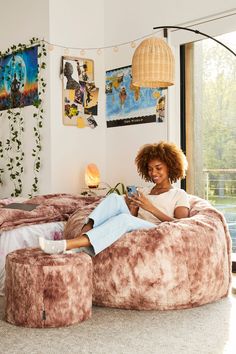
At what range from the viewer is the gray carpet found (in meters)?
2.58

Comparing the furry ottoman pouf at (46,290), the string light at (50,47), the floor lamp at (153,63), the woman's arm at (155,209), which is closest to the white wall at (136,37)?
the string light at (50,47)

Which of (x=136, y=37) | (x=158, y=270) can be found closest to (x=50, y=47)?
(x=136, y=37)

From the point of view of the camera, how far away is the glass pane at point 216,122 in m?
4.85

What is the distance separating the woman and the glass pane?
1128 millimetres

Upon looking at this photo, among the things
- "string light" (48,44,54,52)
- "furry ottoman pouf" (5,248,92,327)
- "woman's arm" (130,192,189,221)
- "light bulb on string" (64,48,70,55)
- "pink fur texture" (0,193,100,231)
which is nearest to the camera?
"furry ottoman pouf" (5,248,92,327)

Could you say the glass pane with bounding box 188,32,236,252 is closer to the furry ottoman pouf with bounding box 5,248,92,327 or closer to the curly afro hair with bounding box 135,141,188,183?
the curly afro hair with bounding box 135,141,188,183

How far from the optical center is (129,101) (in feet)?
18.8

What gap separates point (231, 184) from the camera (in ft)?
16.0

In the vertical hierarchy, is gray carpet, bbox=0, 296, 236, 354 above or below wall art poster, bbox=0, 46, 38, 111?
below

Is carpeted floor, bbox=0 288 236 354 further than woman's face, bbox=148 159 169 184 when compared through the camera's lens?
No

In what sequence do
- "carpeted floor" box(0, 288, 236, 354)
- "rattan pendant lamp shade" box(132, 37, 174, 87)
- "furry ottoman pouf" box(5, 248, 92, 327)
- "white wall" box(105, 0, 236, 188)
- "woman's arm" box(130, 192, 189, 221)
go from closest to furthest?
"carpeted floor" box(0, 288, 236, 354), "furry ottoman pouf" box(5, 248, 92, 327), "woman's arm" box(130, 192, 189, 221), "rattan pendant lamp shade" box(132, 37, 174, 87), "white wall" box(105, 0, 236, 188)

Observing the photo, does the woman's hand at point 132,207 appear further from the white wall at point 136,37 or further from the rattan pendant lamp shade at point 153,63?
the white wall at point 136,37

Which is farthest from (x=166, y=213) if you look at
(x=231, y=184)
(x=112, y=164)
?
(x=112, y=164)

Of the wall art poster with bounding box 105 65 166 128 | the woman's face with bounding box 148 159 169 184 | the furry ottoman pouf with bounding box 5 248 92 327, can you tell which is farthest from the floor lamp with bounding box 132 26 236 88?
the furry ottoman pouf with bounding box 5 248 92 327
